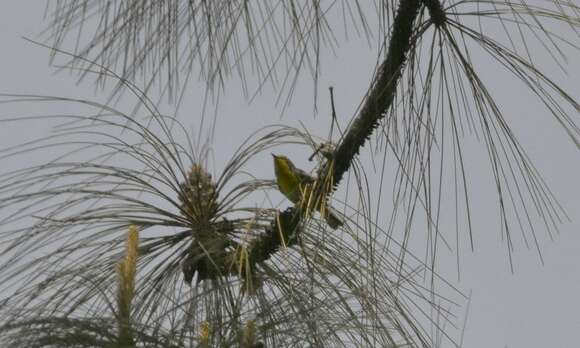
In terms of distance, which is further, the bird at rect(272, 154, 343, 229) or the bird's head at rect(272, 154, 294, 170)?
the bird's head at rect(272, 154, 294, 170)

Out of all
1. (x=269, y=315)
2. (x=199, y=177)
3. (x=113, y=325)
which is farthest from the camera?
(x=199, y=177)

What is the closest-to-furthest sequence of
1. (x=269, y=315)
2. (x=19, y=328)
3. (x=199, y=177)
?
(x=19, y=328) → (x=269, y=315) → (x=199, y=177)

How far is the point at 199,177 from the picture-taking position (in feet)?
8.42

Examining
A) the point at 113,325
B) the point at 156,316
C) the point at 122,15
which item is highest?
the point at 122,15

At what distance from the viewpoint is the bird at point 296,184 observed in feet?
7.31

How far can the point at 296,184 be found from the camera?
2449 mm

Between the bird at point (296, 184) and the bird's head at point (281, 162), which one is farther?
the bird's head at point (281, 162)

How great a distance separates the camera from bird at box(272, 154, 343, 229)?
223 cm

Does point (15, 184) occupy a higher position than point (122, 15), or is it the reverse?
point (122, 15)

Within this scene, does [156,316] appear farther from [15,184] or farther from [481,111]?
[481,111]

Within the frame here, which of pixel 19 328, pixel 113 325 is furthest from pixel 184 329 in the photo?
pixel 19 328

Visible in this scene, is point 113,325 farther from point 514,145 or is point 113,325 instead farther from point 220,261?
point 514,145

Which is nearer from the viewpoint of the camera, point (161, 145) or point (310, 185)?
point (310, 185)

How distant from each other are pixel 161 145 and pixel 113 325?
646mm
